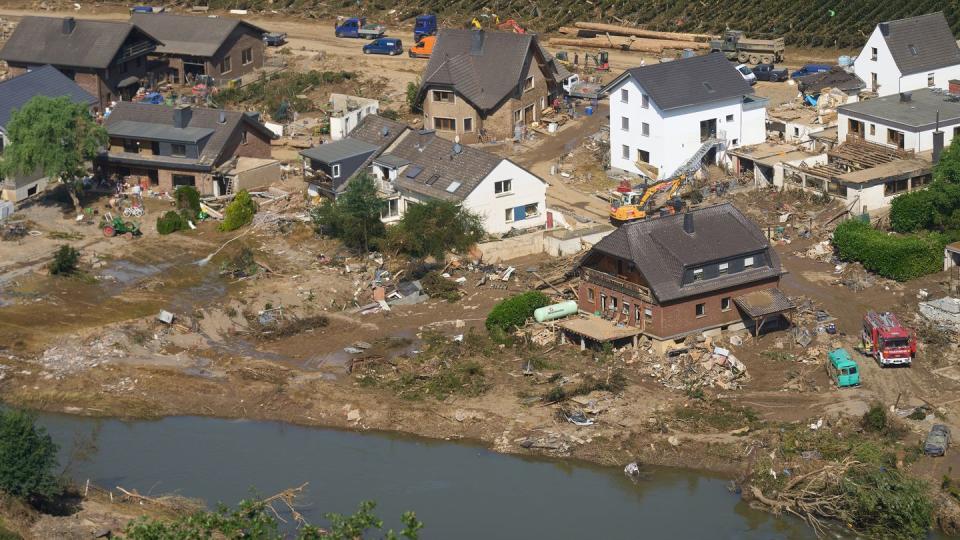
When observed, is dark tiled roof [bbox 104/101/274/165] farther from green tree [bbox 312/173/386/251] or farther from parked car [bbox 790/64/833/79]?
parked car [bbox 790/64/833/79]

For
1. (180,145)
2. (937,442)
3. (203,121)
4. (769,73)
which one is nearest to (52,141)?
(180,145)

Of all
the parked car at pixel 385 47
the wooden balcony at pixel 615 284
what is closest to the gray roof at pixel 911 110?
→ the wooden balcony at pixel 615 284

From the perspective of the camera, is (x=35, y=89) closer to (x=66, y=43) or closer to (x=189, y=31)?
(x=66, y=43)

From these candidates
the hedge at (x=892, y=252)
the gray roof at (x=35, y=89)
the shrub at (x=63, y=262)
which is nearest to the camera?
the hedge at (x=892, y=252)

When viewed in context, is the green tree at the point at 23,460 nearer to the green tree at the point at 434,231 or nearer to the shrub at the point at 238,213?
the green tree at the point at 434,231

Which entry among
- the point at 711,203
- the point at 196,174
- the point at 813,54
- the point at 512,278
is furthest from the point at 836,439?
the point at 813,54
